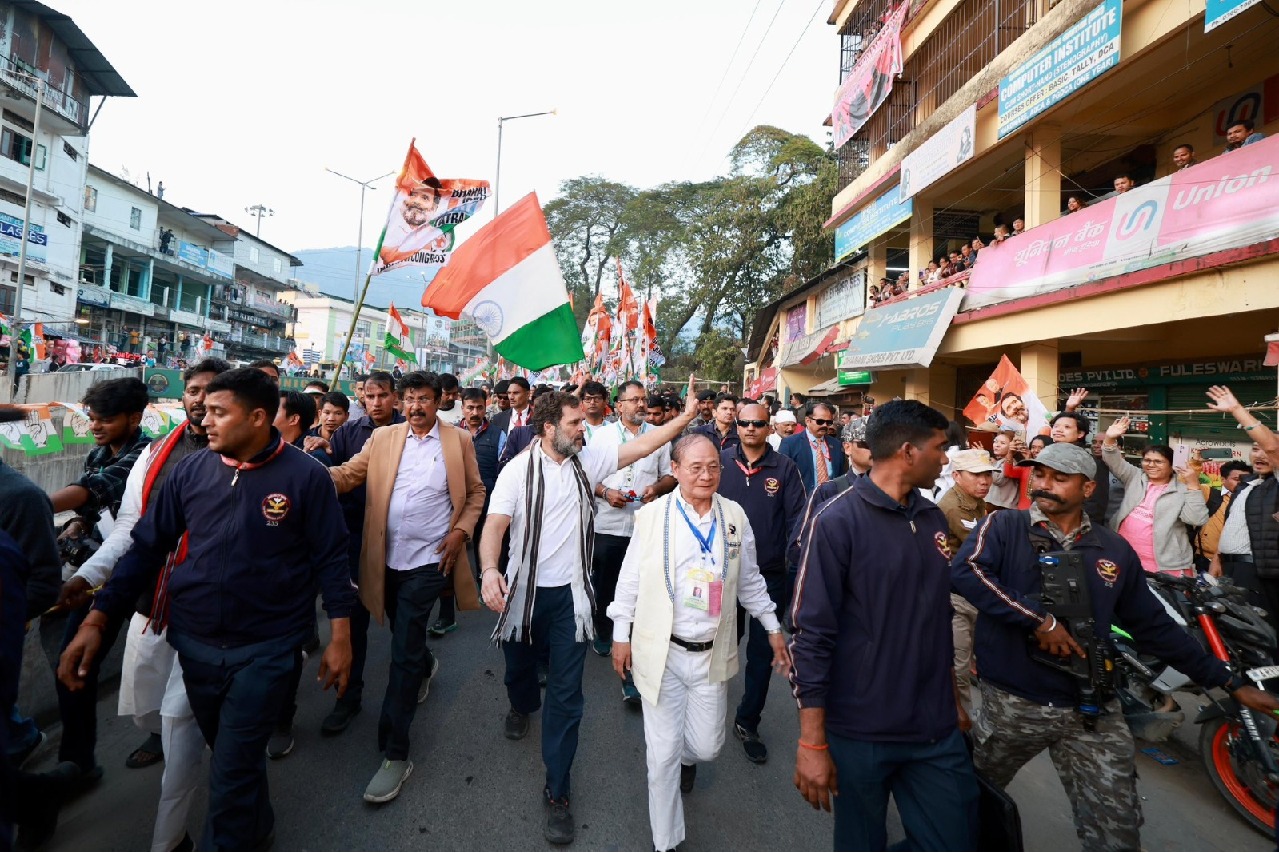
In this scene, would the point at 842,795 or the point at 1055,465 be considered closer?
the point at 842,795

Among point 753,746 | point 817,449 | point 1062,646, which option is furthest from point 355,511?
point 817,449

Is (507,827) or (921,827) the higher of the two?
(921,827)

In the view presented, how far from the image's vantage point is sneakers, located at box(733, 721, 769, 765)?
3.38 metres

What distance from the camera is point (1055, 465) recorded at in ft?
7.94

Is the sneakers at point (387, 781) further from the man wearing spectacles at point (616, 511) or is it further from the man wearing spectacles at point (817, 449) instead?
the man wearing spectacles at point (817, 449)

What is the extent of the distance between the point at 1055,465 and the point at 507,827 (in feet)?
8.97

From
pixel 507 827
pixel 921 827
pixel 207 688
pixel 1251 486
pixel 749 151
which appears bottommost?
pixel 507 827

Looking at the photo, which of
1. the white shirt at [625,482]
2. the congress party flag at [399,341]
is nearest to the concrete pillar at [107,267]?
the congress party flag at [399,341]

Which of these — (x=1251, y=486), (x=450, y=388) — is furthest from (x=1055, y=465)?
(x=450, y=388)

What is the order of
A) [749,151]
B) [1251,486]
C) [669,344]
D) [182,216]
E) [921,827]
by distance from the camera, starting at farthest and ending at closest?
[182,216] < [669,344] < [749,151] < [1251,486] < [921,827]

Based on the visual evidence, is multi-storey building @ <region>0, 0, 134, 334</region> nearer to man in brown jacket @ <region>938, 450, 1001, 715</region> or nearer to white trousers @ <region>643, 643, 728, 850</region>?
white trousers @ <region>643, 643, 728, 850</region>

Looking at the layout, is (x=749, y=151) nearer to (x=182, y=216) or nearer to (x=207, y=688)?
(x=207, y=688)

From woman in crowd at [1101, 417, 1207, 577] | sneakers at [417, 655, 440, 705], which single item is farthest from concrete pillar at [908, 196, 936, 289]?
sneakers at [417, 655, 440, 705]

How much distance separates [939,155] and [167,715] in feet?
46.9
